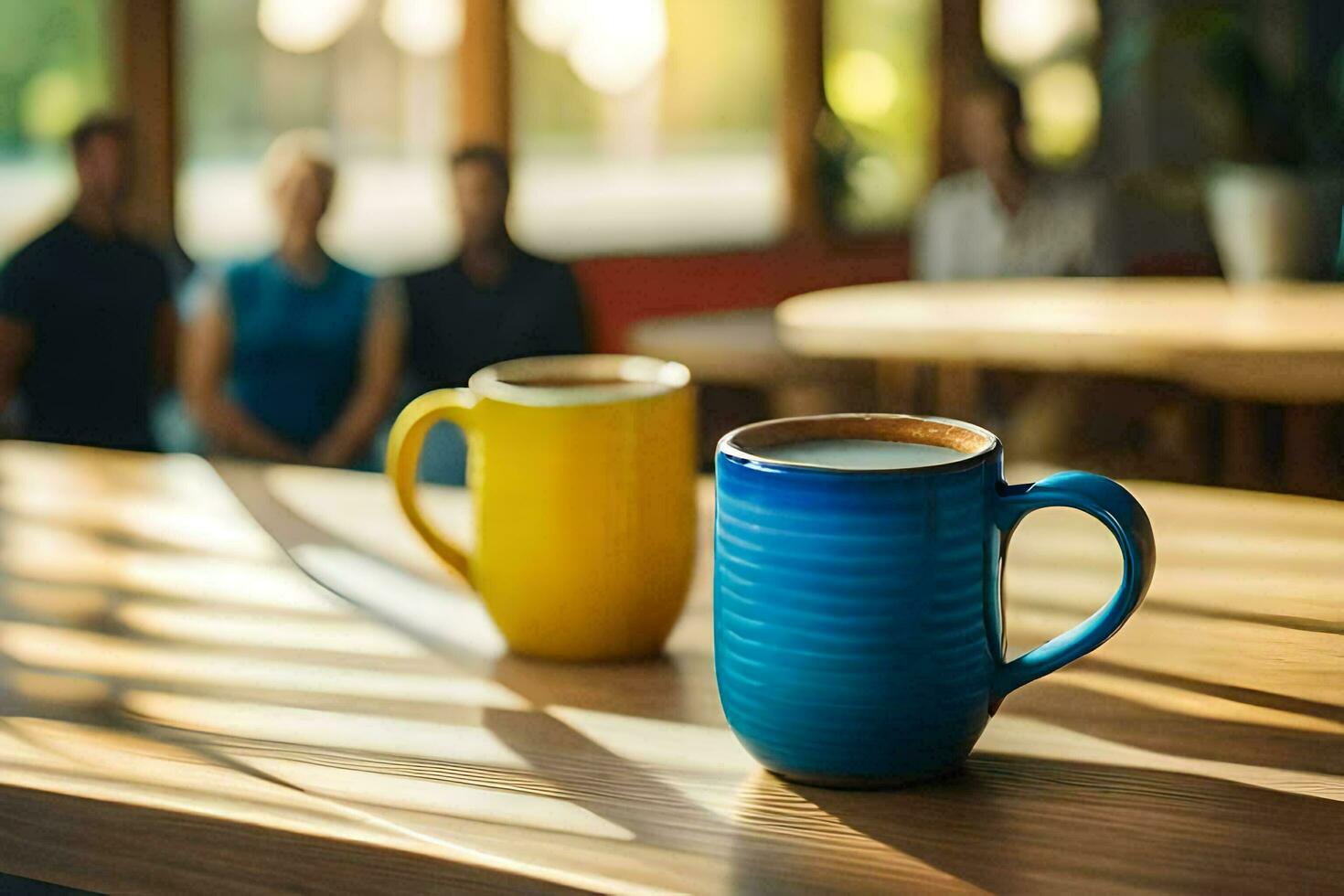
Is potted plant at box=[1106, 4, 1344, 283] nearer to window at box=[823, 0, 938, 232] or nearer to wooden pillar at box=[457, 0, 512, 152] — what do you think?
window at box=[823, 0, 938, 232]

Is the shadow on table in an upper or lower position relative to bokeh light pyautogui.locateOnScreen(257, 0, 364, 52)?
lower

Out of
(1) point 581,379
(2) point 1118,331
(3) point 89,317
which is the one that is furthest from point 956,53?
(1) point 581,379

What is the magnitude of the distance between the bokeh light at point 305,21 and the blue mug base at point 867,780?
397 cm

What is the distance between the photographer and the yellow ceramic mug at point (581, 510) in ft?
2.50

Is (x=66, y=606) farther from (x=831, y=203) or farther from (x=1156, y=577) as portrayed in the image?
(x=831, y=203)

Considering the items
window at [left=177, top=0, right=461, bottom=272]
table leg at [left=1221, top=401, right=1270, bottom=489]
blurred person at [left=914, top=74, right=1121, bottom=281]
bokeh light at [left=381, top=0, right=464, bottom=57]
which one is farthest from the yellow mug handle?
bokeh light at [left=381, top=0, right=464, bottom=57]

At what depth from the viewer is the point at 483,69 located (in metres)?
4.34

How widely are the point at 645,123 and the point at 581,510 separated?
4106 millimetres

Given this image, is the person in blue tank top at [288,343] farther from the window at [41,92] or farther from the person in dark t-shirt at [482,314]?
the window at [41,92]

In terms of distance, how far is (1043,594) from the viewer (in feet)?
2.94

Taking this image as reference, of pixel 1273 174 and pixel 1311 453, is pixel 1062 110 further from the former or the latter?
pixel 1273 174

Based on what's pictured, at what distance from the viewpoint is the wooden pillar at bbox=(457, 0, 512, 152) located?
170 inches

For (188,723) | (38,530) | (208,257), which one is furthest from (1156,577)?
(208,257)

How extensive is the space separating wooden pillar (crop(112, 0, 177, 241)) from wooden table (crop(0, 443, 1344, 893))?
10.2 ft
